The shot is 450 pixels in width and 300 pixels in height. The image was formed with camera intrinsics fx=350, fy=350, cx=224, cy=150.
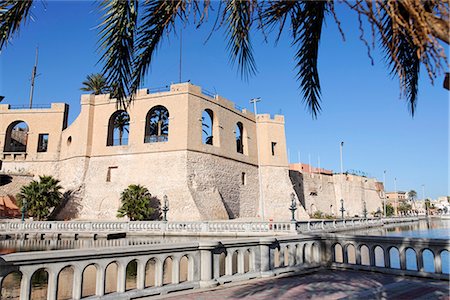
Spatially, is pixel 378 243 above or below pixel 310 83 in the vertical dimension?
below

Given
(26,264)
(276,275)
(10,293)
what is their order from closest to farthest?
(26,264) < (276,275) < (10,293)

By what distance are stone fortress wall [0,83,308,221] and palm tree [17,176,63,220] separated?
2203mm

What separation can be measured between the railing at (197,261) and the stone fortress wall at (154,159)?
18.4 metres

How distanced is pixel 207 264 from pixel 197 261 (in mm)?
172

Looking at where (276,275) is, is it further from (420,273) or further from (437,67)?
(437,67)

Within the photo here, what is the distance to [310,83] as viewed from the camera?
13.5ft

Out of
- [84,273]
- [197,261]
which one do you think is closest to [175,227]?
[84,273]

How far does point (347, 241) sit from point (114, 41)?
5879 millimetres

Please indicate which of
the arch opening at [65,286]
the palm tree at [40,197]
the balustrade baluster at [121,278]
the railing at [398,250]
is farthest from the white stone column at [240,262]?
the palm tree at [40,197]

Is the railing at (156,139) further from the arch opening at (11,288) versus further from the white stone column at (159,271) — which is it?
the white stone column at (159,271)

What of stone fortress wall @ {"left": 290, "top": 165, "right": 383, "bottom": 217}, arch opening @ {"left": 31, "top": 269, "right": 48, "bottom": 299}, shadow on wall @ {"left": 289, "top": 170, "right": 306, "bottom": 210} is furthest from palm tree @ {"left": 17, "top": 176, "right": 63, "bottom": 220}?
stone fortress wall @ {"left": 290, "top": 165, "right": 383, "bottom": 217}

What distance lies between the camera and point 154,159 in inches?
1112

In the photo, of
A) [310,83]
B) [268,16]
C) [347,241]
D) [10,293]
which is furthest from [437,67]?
[10,293]

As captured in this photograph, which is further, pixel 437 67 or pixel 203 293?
pixel 203 293
